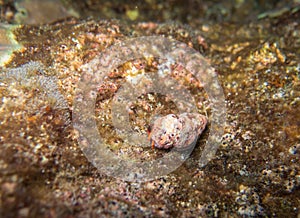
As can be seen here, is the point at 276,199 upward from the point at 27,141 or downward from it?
downward

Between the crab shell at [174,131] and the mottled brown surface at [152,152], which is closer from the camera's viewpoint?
the mottled brown surface at [152,152]

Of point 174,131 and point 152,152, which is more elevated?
point 174,131

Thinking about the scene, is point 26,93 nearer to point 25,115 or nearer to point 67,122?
point 25,115

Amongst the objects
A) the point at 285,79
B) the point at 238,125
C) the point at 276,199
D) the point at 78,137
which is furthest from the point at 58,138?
the point at 285,79

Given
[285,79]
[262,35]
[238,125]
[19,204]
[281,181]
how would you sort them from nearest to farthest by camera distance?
[19,204] < [281,181] < [238,125] < [285,79] < [262,35]

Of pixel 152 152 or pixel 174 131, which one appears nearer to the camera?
pixel 174 131
